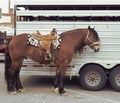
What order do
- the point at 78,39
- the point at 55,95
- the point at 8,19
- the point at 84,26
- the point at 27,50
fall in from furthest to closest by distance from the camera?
the point at 8,19
the point at 84,26
the point at 78,39
the point at 27,50
the point at 55,95

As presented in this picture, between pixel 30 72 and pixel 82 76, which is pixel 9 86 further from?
pixel 82 76

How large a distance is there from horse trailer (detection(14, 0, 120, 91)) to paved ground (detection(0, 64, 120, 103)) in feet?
1.27

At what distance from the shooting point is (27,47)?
32.7 ft

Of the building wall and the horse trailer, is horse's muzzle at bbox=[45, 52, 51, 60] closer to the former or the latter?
the horse trailer

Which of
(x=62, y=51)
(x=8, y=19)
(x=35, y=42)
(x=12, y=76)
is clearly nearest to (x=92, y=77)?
(x=62, y=51)

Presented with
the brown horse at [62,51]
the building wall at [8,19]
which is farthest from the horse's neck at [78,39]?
the building wall at [8,19]

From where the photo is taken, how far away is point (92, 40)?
9.95 m

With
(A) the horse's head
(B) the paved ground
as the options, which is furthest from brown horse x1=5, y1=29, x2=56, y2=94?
(A) the horse's head

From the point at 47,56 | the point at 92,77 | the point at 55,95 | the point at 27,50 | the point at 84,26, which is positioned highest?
the point at 84,26

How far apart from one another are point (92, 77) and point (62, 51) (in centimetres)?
128

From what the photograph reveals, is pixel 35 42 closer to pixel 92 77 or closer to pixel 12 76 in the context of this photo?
pixel 12 76

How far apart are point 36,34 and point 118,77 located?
269cm

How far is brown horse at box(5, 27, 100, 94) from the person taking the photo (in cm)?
982

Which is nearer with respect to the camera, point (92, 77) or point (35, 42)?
point (35, 42)
